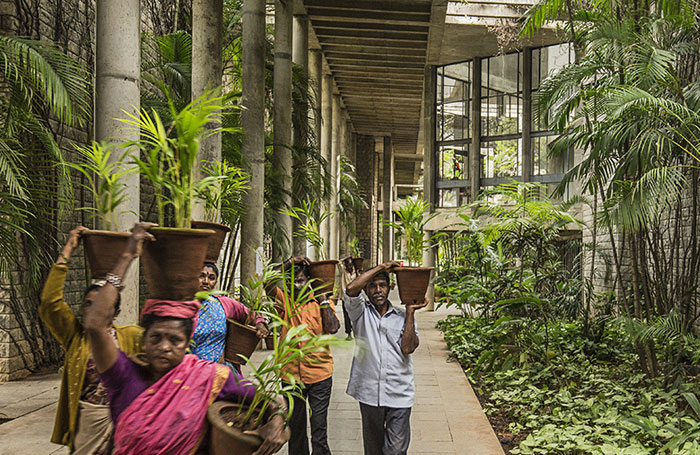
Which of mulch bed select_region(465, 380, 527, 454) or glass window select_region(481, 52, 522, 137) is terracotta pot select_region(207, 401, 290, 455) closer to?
mulch bed select_region(465, 380, 527, 454)

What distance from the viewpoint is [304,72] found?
12195 mm

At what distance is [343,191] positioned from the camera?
63.1 ft

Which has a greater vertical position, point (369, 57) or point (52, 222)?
point (369, 57)

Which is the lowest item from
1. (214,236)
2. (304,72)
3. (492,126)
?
(214,236)

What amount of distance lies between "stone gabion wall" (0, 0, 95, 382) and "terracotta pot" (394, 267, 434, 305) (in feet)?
14.2

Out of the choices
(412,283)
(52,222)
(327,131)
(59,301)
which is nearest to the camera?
(59,301)

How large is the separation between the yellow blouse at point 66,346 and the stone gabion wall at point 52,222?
4.73 metres

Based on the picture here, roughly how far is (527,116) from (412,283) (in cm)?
1522

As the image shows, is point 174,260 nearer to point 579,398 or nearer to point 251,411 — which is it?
point 251,411

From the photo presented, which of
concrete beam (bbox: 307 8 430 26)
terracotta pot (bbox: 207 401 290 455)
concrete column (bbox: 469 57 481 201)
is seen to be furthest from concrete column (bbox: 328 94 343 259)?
terracotta pot (bbox: 207 401 290 455)

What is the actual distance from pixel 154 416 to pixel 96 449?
486 mm

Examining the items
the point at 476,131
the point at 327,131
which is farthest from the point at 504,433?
the point at 476,131

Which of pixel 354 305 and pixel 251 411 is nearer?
pixel 251 411


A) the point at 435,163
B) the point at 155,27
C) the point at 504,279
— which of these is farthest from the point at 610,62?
the point at 435,163
